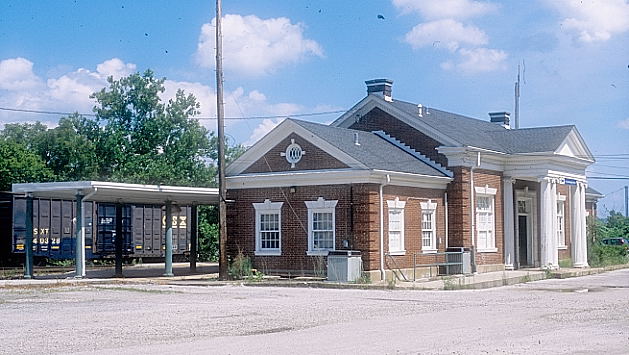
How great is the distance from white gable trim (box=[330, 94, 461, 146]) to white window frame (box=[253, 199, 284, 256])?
22.1ft

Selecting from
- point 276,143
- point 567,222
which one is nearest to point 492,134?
point 567,222

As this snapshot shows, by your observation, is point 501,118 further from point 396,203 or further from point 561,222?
point 396,203

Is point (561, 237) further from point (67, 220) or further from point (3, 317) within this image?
point (3, 317)

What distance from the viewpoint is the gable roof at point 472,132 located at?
112 ft

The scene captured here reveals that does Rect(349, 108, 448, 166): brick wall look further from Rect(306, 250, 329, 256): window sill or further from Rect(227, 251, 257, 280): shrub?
Rect(227, 251, 257, 280): shrub

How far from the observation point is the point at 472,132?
37594mm

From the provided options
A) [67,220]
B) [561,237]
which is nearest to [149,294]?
[67,220]

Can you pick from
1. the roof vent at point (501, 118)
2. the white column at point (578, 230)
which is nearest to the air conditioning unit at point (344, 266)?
the white column at point (578, 230)

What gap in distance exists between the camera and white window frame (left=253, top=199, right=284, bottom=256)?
31.4 metres

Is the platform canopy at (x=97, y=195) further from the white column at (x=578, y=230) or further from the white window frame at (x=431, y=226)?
the white column at (x=578, y=230)

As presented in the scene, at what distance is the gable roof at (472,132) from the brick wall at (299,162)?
5.38 meters

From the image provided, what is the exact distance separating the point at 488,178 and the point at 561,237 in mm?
6582

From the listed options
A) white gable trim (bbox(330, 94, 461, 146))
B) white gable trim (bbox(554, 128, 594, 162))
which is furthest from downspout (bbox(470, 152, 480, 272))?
white gable trim (bbox(554, 128, 594, 162))

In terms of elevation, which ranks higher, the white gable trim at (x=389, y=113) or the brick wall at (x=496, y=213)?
the white gable trim at (x=389, y=113)
